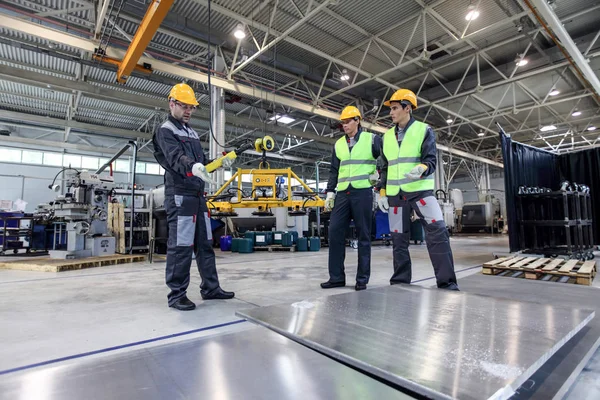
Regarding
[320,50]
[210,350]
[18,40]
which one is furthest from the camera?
[320,50]

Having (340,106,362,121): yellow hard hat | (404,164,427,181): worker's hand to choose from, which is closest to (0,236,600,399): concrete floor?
(404,164,427,181): worker's hand

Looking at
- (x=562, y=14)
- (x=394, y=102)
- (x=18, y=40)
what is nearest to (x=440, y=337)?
(x=394, y=102)

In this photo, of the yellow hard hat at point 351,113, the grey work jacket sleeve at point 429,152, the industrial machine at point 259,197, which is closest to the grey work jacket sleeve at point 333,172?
the yellow hard hat at point 351,113

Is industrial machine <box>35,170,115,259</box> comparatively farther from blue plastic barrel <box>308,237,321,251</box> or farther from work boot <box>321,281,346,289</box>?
work boot <box>321,281,346,289</box>

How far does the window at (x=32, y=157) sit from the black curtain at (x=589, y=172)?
20.9m

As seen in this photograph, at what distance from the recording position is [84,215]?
5.87m

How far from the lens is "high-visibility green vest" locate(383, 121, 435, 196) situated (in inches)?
115

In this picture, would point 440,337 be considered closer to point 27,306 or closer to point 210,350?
point 210,350

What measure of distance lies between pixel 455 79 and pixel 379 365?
1245 cm

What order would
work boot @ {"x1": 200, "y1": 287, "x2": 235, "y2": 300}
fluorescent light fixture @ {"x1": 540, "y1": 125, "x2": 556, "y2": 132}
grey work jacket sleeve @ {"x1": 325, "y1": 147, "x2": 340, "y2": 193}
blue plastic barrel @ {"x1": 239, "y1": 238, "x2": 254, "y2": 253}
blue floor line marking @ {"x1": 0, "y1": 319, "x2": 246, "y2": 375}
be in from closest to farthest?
blue floor line marking @ {"x1": 0, "y1": 319, "x2": 246, "y2": 375} < work boot @ {"x1": 200, "y1": 287, "x2": 235, "y2": 300} < grey work jacket sleeve @ {"x1": 325, "y1": 147, "x2": 340, "y2": 193} < blue plastic barrel @ {"x1": 239, "y1": 238, "x2": 254, "y2": 253} < fluorescent light fixture @ {"x1": 540, "y1": 125, "x2": 556, "y2": 132}

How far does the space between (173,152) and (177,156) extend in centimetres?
6

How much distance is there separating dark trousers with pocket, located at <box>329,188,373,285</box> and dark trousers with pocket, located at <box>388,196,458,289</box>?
9.9 inches

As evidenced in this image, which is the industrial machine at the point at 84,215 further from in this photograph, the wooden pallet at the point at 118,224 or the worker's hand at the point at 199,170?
the worker's hand at the point at 199,170

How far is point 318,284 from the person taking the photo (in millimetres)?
3566
